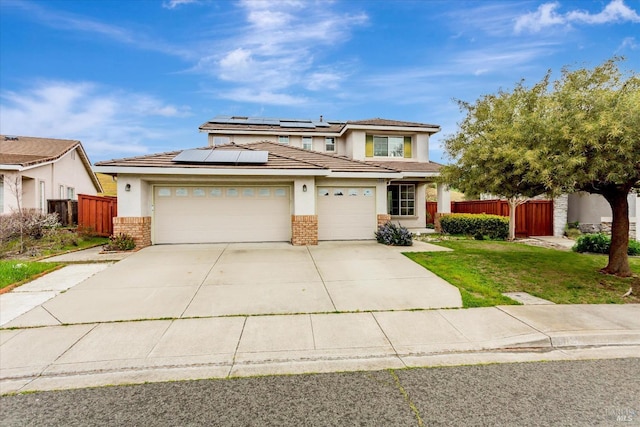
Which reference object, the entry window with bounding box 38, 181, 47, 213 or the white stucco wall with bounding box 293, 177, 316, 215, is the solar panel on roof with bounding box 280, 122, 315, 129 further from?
the entry window with bounding box 38, 181, 47, 213

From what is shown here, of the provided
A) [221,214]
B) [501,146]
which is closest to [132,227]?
[221,214]

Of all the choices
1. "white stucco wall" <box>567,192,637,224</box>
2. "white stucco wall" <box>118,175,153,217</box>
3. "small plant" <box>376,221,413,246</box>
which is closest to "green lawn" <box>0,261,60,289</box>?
"white stucco wall" <box>118,175,153,217</box>

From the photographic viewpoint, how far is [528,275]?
8188 millimetres

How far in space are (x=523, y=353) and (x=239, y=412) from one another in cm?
398

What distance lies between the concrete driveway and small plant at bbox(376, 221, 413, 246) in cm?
158

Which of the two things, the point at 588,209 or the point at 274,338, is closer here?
the point at 274,338

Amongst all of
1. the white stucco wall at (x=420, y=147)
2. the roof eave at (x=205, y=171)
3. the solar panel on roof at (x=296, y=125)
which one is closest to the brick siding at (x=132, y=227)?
the roof eave at (x=205, y=171)

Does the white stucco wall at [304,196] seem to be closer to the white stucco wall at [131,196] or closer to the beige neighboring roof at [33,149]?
the white stucco wall at [131,196]

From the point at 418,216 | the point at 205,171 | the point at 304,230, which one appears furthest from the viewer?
the point at 418,216

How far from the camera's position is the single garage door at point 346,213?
13.2m

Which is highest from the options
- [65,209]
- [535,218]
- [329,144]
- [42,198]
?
[329,144]

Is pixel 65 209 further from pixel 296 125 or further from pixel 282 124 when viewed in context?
pixel 296 125

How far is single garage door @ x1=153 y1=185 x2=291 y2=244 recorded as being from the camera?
12.3m

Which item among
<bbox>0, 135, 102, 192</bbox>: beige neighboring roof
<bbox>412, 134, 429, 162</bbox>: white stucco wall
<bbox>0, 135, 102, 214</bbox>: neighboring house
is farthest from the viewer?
<bbox>412, 134, 429, 162</bbox>: white stucco wall
